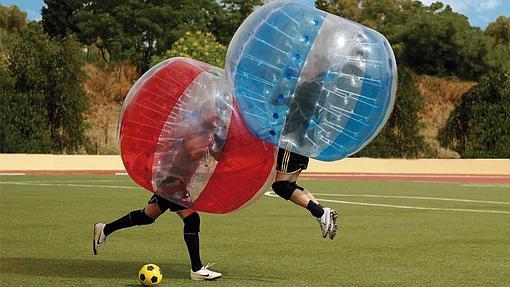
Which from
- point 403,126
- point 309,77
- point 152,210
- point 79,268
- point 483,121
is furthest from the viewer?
point 403,126

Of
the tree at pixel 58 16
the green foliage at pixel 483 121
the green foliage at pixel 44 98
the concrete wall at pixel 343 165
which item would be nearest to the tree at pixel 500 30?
the tree at pixel 58 16

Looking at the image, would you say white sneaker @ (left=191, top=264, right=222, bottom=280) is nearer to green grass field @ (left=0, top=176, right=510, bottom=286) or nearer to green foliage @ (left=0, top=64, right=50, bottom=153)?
green grass field @ (left=0, top=176, right=510, bottom=286)

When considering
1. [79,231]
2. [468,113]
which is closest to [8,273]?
Answer: [79,231]

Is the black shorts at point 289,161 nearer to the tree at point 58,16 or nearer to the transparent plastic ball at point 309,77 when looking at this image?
the transparent plastic ball at point 309,77

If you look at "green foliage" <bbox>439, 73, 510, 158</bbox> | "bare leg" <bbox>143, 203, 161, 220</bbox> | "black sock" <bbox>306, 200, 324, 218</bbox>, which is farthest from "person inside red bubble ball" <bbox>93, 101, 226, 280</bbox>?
"green foliage" <bbox>439, 73, 510, 158</bbox>

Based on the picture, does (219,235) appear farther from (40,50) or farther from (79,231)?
(40,50)

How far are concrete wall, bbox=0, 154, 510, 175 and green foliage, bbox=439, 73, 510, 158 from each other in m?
2.79

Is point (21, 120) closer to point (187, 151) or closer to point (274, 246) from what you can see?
point (274, 246)

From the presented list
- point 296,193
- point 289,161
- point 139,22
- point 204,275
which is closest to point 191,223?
point 204,275

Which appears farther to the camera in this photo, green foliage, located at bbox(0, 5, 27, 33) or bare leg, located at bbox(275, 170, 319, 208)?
green foliage, located at bbox(0, 5, 27, 33)

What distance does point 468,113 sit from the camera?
1757 inches

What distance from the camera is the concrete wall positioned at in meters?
36.6

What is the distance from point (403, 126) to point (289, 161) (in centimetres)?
3632

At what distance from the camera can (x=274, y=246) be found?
10867mm
